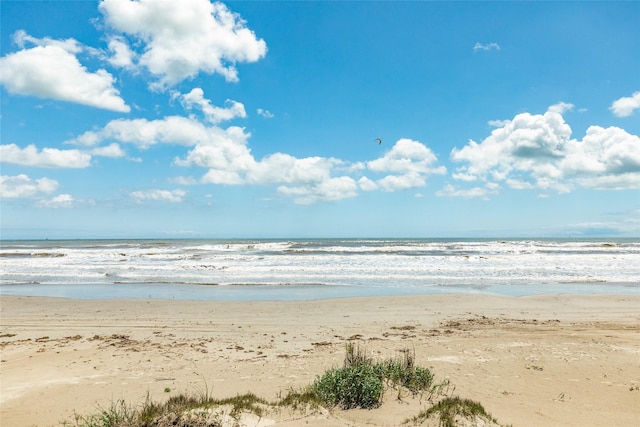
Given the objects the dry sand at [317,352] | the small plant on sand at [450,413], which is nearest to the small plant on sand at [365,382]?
the dry sand at [317,352]

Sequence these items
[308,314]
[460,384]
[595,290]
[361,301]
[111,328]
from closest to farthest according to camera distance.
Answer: [460,384] → [111,328] → [308,314] → [361,301] → [595,290]

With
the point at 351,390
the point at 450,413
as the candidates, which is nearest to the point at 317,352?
the point at 351,390

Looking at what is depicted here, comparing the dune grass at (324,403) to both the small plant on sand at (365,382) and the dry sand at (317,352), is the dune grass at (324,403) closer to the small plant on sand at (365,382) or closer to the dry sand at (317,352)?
the small plant on sand at (365,382)

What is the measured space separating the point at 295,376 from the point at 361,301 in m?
7.91

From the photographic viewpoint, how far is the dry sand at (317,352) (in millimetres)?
5441

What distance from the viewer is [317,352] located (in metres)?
8.17

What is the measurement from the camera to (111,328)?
1061 centimetres

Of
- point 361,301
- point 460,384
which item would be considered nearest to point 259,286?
point 361,301

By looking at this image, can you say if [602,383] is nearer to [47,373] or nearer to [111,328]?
[47,373]

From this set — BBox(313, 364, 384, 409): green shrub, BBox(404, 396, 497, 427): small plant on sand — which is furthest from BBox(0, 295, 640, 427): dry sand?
BBox(404, 396, 497, 427): small plant on sand

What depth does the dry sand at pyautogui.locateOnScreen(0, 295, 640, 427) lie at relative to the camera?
5441mm

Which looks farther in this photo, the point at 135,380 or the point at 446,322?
the point at 446,322

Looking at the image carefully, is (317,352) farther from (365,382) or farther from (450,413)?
(450,413)

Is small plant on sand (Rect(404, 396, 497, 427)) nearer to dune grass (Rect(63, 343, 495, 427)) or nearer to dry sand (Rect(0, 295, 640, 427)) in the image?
dune grass (Rect(63, 343, 495, 427))
